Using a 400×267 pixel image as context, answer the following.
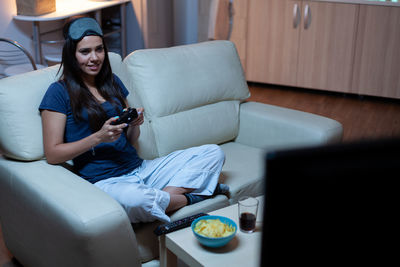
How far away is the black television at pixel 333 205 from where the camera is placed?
450 millimetres

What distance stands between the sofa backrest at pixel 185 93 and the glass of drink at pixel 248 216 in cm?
70

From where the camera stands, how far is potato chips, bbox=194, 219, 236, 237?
1.53 metres

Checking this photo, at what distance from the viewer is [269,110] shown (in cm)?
254

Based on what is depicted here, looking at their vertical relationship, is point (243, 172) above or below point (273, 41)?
below

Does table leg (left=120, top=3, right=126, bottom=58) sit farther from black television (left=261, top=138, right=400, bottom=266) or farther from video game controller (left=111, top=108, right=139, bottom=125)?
black television (left=261, top=138, right=400, bottom=266)

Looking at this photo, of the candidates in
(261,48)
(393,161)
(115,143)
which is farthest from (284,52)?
(393,161)

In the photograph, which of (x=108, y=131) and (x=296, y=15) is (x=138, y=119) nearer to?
(x=108, y=131)

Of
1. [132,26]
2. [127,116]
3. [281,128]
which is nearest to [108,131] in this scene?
[127,116]

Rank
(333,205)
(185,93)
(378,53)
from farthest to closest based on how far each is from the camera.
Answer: (378,53), (185,93), (333,205)

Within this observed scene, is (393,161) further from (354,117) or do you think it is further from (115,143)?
(354,117)

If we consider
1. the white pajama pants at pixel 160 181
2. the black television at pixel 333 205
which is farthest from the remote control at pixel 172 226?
the black television at pixel 333 205

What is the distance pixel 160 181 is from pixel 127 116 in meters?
0.33

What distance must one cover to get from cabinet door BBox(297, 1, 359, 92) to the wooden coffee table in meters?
3.11

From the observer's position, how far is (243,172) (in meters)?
Answer: 2.22
